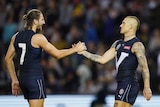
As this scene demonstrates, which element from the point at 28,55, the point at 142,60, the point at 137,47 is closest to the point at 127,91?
the point at 142,60

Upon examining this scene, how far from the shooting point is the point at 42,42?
10.4 metres

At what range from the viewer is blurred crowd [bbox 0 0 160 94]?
15344 mm

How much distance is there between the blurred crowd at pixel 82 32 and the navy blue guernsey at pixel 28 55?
4.33 m

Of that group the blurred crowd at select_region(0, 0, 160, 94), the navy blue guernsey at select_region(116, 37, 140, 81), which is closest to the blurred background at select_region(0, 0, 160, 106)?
the blurred crowd at select_region(0, 0, 160, 94)

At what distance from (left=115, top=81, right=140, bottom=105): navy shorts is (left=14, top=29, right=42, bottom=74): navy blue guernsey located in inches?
49.7

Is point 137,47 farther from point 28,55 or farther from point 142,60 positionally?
point 28,55

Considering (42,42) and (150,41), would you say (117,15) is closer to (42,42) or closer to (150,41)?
(150,41)

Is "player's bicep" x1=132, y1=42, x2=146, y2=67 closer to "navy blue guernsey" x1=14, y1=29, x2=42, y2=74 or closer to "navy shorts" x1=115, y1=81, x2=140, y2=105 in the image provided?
"navy shorts" x1=115, y1=81, x2=140, y2=105

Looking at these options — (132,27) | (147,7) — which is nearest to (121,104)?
(132,27)

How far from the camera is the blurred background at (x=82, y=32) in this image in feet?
50.3

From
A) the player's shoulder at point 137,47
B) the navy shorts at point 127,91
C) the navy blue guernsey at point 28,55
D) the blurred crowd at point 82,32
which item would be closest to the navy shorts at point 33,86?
the navy blue guernsey at point 28,55

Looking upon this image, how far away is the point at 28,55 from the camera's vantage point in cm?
1048

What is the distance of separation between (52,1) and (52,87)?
9.20 ft

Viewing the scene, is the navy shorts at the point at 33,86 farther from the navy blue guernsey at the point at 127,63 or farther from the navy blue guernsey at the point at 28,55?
the navy blue guernsey at the point at 127,63
